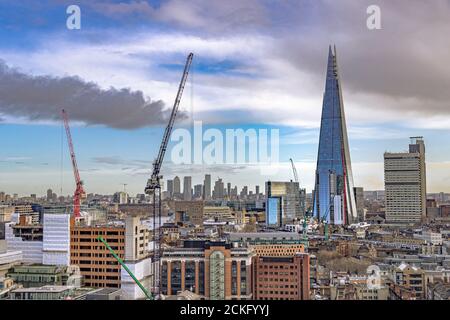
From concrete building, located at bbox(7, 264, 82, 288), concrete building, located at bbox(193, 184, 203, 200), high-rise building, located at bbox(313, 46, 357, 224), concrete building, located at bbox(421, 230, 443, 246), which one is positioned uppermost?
high-rise building, located at bbox(313, 46, 357, 224)

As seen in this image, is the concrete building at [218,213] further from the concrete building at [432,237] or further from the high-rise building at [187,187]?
the concrete building at [432,237]

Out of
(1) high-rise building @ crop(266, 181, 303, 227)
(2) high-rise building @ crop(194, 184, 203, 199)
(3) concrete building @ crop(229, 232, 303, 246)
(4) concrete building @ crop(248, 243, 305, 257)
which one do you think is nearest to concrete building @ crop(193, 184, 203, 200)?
(2) high-rise building @ crop(194, 184, 203, 199)

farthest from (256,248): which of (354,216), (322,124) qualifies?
(322,124)

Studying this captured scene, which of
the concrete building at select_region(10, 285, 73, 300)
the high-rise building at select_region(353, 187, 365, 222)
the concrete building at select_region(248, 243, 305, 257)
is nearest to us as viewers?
the concrete building at select_region(10, 285, 73, 300)

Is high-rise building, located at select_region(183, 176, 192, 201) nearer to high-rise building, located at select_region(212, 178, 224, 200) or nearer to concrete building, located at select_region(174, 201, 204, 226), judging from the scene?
high-rise building, located at select_region(212, 178, 224, 200)

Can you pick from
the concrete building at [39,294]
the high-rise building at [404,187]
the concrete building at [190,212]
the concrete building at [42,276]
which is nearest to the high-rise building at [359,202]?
the high-rise building at [404,187]

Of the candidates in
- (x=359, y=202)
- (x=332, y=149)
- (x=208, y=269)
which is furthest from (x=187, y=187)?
(x=332, y=149)
